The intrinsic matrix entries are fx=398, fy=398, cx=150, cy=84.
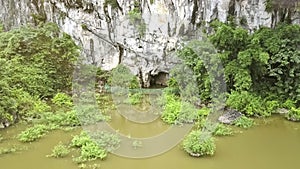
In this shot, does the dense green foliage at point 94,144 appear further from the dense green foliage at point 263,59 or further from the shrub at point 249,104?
the dense green foliage at point 263,59

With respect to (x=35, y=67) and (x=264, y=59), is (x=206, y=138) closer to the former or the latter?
(x=264, y=59)

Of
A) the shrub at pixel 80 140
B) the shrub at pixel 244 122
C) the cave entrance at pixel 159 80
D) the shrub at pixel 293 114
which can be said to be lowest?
the shrub at pixel 80 140

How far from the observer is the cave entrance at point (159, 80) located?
10703 mm

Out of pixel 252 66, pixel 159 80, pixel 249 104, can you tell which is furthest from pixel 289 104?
pixel 159 80

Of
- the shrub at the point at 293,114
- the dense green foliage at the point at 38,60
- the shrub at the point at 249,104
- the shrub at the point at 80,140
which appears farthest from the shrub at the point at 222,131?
the dense green foliage at the point at 38,60

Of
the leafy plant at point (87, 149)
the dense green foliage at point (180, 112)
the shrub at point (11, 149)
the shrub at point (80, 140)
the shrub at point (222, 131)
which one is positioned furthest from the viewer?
the dense green foliage at point (180, 112)

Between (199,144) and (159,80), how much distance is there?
4.61 meters

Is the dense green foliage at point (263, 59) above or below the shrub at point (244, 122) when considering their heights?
above

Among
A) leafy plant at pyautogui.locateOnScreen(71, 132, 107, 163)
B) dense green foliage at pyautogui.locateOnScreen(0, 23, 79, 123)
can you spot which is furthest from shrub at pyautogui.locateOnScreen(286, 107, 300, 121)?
dense green foliage at pyautogui.locateOnScreen(0, 23, 79, 123)

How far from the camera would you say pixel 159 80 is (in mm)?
10867

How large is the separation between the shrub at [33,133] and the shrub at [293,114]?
4.82 m

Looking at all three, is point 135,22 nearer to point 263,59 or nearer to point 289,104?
point 263,59

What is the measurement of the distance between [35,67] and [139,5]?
3084 millimetres

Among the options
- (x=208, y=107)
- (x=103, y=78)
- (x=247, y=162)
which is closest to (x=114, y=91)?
(x=103, y=78)
